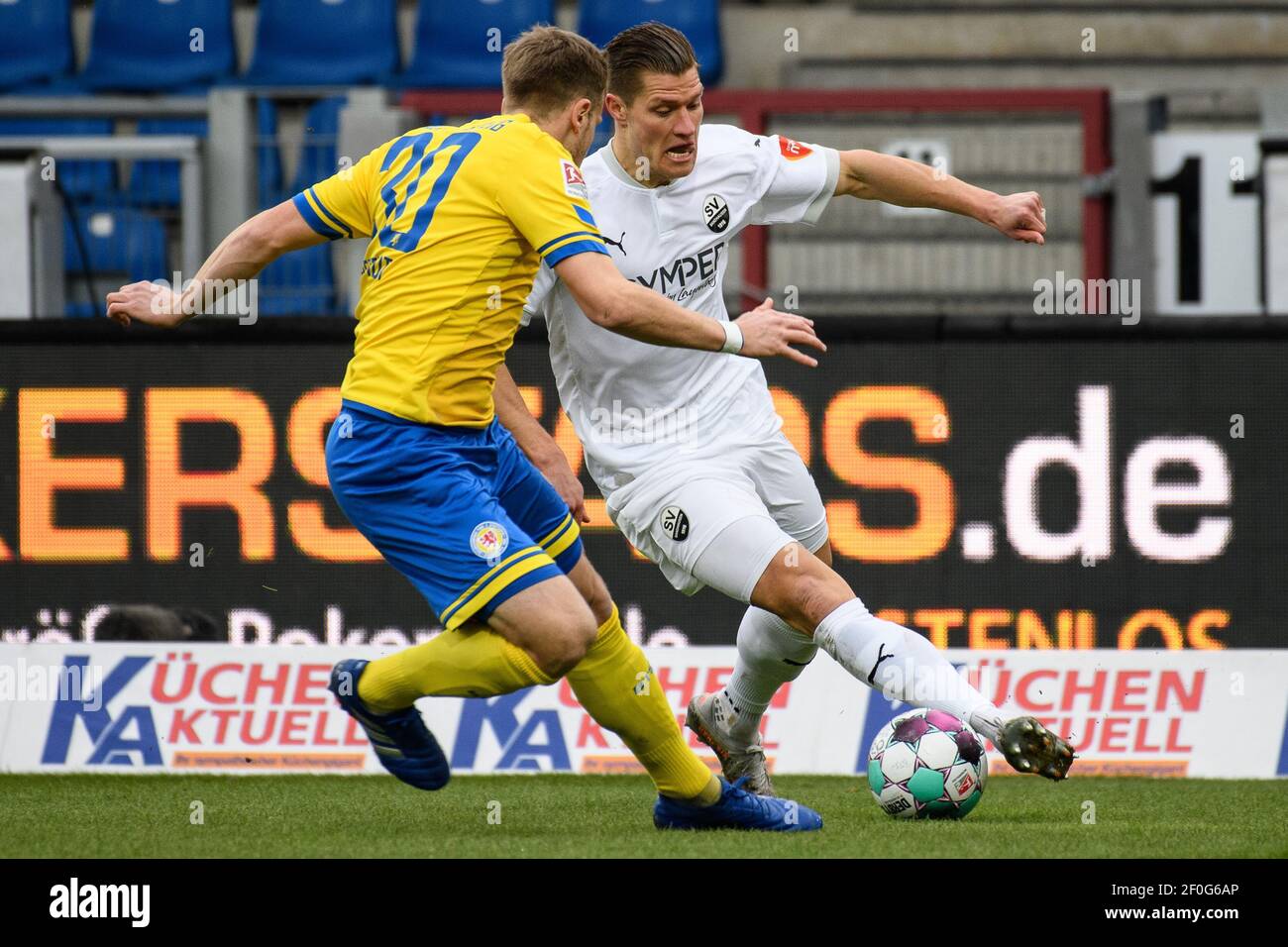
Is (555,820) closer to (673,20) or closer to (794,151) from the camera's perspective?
(794,151)

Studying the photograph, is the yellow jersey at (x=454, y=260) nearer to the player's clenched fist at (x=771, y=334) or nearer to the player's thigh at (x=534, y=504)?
the player's thigh at (x=534, y=504)

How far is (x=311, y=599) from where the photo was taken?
28.1ft

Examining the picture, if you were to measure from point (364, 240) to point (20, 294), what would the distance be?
5.41ft

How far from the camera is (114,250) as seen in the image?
11055 millimetres

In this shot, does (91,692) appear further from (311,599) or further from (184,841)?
(184,841)

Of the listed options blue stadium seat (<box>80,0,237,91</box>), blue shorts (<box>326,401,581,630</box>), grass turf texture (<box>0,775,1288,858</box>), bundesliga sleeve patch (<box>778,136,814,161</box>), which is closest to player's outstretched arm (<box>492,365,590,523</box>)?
blue shorts (<box>326,401,581,630</box>)

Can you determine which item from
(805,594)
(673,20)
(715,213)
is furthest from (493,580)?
(673,20)

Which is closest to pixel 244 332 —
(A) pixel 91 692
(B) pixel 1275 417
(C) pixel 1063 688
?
(A) pixel 91 692

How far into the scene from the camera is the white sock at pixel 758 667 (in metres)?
5.79

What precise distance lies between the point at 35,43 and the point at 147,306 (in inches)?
357

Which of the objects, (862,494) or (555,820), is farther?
(862,494)

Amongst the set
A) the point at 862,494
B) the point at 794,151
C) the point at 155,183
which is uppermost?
the point at 155,183

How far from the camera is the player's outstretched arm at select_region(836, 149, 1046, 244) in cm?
547
